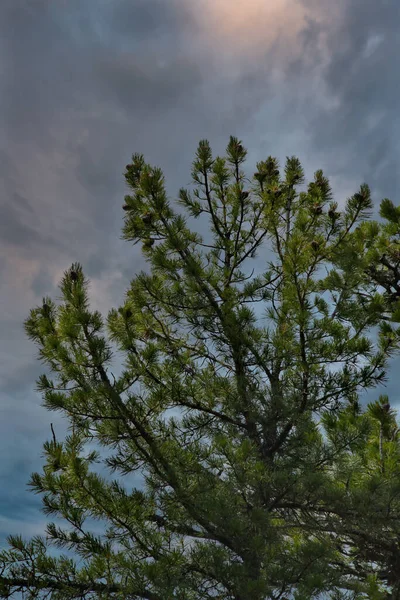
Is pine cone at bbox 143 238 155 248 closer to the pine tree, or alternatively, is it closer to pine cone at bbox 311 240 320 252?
the pine tree

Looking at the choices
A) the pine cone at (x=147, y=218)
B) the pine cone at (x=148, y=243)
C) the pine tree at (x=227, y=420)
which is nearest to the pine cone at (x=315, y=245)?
the pine tree at (x=227, y=420)

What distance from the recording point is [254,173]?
5953 mm

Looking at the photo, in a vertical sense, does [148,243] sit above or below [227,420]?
above

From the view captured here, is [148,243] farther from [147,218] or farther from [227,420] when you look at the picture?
[227,420]

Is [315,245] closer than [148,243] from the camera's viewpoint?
Yes

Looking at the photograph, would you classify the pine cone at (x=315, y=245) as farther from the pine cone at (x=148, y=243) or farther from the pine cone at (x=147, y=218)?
the pine cone at (x=148, y=243)

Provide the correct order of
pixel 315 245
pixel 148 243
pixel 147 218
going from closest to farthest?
pixel 315 245
pixel 147 218
pixel 148 243

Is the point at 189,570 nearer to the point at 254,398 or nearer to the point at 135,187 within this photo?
the point at 254,398

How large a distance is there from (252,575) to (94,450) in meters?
1.63

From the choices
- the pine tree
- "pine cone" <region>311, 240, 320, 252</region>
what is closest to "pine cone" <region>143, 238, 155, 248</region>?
the pine tree

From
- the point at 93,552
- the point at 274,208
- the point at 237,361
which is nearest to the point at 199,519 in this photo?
the point at 93,552

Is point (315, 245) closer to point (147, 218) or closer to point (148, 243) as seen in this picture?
point (147, 218)

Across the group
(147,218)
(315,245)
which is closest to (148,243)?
(147,218)

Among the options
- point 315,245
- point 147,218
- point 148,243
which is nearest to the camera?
point 315,245
